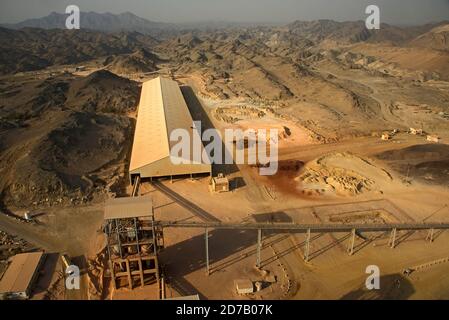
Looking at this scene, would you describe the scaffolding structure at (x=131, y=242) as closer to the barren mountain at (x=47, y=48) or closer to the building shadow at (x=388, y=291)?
the building shadow at (x=388, y=291)

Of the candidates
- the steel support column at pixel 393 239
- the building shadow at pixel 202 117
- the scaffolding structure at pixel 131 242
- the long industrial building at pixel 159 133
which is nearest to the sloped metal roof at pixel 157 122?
the long industrial building at pixel 159 133

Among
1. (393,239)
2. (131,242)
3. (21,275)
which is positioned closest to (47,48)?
(21,275)

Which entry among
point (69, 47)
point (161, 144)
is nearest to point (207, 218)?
point (161, 144)

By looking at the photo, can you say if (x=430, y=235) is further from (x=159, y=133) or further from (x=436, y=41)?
(x=436, y=41)

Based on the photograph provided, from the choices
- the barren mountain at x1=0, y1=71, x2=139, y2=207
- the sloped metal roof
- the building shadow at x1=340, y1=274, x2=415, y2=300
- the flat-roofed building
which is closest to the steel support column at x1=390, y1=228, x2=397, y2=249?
the building shadow at x1=340, y1=274, x2=415, y2=300

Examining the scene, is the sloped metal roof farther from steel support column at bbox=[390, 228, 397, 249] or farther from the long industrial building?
steel support column at bbox=[390, 228, 397, 249]
